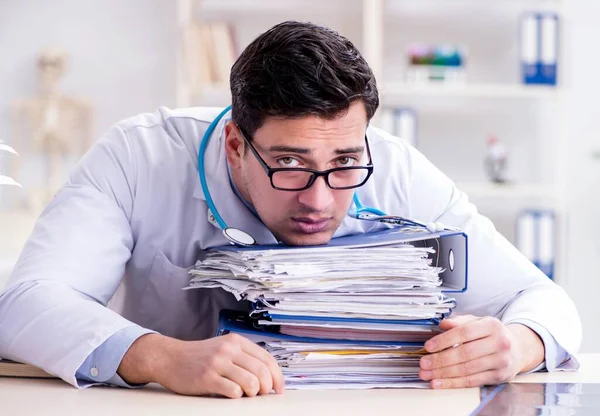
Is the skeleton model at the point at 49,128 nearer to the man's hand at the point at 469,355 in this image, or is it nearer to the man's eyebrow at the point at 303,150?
the man's eyebrow at the point at 303,150

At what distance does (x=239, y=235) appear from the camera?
4.25 ft

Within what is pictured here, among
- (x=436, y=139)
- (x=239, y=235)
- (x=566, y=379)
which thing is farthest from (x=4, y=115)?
(x=566, y=379)

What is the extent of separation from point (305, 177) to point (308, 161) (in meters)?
0.03

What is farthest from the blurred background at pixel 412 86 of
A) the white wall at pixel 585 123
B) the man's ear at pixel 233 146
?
the man's ear at pixel 233 146

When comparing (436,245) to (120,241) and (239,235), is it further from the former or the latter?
(120,241)

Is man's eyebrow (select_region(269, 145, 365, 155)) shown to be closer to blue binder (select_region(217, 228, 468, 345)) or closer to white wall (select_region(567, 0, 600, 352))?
blue binder (select_region(217, 228, 468, 345))

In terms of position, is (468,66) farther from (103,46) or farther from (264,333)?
(264,333)

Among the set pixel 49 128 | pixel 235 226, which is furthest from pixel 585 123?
pixel 235 226

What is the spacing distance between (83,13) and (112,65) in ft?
0.92

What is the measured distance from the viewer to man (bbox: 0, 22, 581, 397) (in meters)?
1.17

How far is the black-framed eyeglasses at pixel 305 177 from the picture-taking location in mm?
1295

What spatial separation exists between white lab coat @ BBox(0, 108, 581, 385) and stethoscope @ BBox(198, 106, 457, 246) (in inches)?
1.0

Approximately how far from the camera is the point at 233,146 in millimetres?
1477

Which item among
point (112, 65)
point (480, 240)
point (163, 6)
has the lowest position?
point (480, 240)
